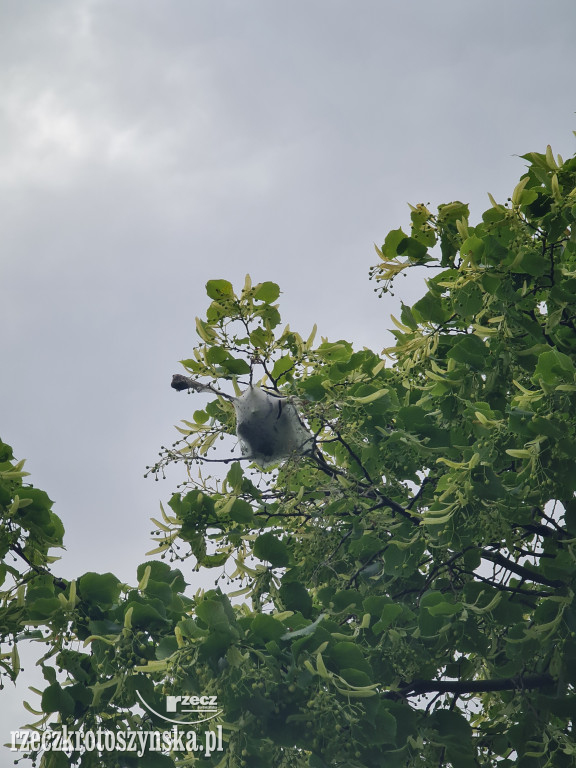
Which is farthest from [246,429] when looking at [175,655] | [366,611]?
[175,655]

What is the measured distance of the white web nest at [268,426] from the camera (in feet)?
17.3

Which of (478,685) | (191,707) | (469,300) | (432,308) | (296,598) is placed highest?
(432,308)

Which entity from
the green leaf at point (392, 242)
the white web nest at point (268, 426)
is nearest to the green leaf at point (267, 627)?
the white web nest at point (268, 426)

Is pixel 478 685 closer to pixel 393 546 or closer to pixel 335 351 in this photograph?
pixel 393 546

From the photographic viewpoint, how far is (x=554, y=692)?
5.23m

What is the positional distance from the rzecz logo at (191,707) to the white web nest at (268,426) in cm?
162

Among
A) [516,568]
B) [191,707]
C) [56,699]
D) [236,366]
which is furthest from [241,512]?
[516,568]

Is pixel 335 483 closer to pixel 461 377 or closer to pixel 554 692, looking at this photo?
pixel 461 377

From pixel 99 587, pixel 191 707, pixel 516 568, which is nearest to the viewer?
pixel 191 707

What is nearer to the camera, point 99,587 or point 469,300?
point 99,587

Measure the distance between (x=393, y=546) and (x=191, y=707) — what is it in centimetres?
165

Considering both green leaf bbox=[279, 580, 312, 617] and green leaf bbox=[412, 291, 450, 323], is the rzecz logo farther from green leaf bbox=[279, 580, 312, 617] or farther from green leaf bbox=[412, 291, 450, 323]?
green leaf bbox=[412, 291, 450, 323]

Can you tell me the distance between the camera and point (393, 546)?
5246 mm

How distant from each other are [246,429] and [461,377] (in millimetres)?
1452
